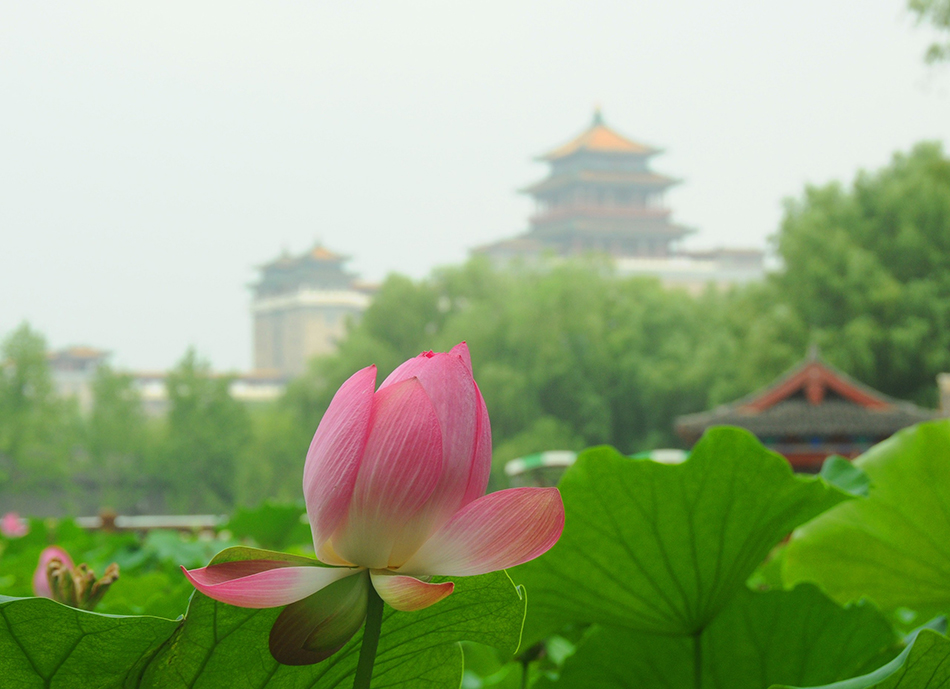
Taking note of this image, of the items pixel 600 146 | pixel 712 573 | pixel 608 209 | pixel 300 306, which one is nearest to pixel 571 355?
pixel 608 209

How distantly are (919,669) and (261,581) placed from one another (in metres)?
0.17

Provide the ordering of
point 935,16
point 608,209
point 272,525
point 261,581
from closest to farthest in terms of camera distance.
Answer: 1. point 261,581
2. point 272,525
3. point 935,16
4. point 608,209

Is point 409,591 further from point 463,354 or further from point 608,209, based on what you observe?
point 608,209

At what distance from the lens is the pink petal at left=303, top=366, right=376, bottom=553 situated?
218 millimetres

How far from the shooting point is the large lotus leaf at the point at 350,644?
24 cm

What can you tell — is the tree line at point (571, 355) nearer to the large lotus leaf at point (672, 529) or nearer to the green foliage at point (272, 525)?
the green foliage at point (272, 525)

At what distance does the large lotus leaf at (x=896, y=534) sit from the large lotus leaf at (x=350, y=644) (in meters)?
0.28

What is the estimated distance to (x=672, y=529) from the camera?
0.40 m

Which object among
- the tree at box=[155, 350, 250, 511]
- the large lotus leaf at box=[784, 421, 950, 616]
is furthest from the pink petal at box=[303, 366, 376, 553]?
the tree at box=[155, 350, 250, 511]

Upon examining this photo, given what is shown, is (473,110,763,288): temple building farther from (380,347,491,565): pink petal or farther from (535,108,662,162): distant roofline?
(380,347,491,565): pink petal

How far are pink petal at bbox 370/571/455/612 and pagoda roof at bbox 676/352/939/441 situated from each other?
8787 mm

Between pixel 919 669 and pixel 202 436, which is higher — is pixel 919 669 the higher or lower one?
the higher one

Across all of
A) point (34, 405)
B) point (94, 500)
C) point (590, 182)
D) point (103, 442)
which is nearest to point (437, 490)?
point (34, 405)

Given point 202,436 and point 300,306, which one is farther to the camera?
point 300,306
